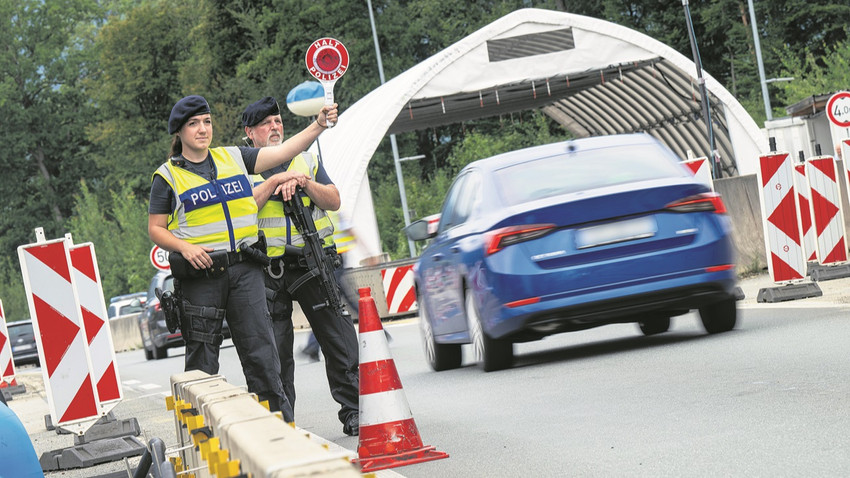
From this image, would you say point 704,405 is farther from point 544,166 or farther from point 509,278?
point 544,166

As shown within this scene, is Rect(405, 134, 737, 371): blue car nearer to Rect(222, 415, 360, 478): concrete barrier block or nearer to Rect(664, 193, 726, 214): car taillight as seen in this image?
Rect(664, 193, 726, 214): car taillight

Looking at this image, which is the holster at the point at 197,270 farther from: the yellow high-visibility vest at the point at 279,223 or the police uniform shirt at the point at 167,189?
the yellow high-visibility vest at the point at 279,223

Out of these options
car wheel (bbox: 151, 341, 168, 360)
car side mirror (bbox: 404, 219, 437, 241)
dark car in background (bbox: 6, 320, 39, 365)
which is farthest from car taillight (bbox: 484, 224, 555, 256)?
dark car in background (bbox: 6, 320, 39, 365)

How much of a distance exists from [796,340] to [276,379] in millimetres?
4361

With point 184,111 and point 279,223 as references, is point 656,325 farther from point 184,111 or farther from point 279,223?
point 184,111

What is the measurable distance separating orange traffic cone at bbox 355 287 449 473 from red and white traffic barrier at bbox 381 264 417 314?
18166 mm

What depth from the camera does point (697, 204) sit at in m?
11.0

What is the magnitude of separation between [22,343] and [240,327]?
42.1 m

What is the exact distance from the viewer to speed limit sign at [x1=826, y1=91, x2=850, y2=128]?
23203 mm

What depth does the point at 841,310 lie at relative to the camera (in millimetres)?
12305

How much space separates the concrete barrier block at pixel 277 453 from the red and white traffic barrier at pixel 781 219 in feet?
36.7

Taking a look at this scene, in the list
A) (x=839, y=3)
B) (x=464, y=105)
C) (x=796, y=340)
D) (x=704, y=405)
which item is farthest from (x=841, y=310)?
(x=839, y=3)

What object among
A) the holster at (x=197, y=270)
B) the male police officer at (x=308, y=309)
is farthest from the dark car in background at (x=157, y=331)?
the holster at (x=197, y=270)

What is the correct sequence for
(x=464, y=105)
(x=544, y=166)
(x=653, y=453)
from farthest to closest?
(x=464, y=105), (x=544, y=166), (x=653, y=453)
